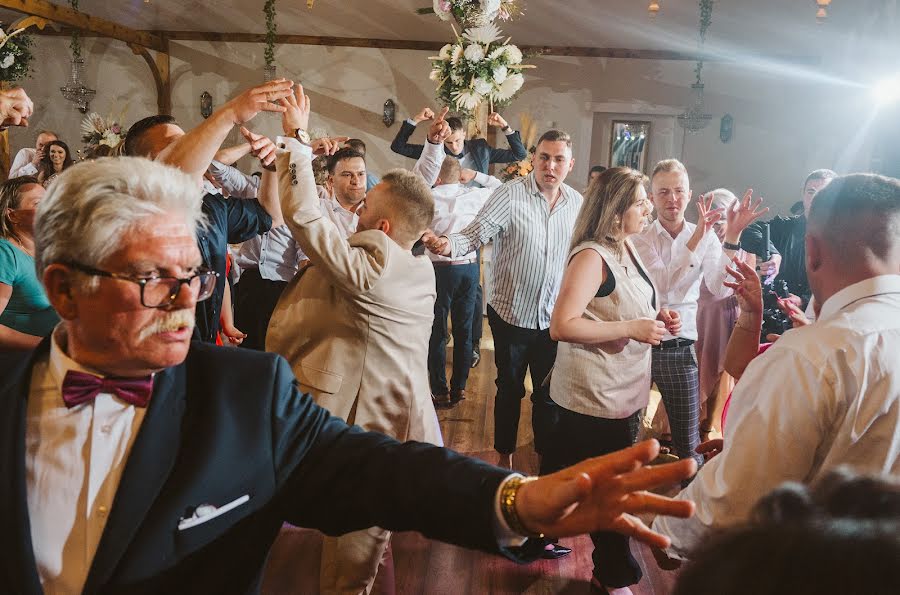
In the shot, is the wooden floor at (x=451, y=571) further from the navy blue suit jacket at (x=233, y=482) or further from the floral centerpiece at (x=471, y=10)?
the floral centerpiece at (x=471, y=10)

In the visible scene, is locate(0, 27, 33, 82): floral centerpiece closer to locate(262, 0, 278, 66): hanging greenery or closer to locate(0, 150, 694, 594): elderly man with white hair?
locate(262, 0, 278, 66): hanging greenery

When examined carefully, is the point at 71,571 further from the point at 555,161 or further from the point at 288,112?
the point at 555,161

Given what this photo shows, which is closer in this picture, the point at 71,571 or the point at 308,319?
the point at 71,571

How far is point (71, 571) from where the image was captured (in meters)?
0.98

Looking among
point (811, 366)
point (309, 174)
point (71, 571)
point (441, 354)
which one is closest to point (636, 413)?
point (811, 366)

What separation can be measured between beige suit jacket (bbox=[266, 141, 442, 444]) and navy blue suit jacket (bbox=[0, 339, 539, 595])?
91 cm

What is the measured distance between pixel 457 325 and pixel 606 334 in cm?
261

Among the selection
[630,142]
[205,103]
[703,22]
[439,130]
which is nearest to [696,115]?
[703,22]

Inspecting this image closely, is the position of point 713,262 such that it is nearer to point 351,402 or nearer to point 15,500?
point 351,402

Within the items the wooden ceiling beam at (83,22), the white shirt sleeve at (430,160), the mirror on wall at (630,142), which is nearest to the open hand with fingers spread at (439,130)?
the white shirt sleeve at (430,160)

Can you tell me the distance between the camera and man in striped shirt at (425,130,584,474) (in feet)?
11.8

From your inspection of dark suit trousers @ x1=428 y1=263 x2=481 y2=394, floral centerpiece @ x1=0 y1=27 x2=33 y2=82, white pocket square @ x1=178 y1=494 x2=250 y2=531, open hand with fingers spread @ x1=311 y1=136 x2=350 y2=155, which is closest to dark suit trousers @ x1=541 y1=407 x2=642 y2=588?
white pocket square @ x1=178 y1=494 x2=250 y2=531

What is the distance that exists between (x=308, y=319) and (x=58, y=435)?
1.17m

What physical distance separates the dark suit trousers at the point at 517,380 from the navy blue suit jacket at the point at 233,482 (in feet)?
7.93
